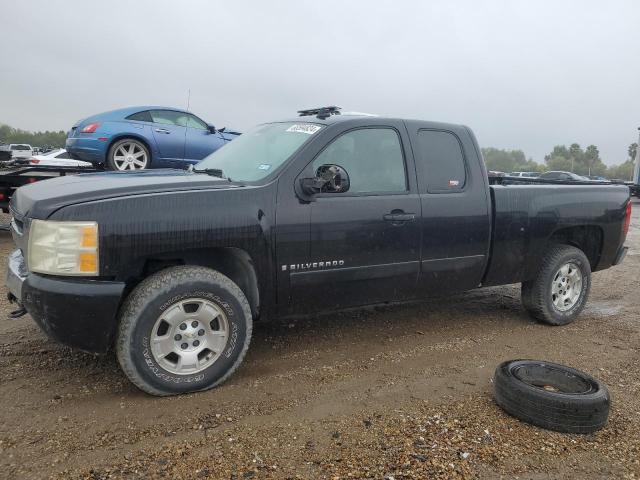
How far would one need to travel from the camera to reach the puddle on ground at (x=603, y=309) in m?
5.71

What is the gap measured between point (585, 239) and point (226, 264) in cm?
381

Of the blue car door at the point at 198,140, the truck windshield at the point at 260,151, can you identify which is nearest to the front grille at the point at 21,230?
the truck windshield at the point at 260,151

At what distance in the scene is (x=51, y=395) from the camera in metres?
3.30

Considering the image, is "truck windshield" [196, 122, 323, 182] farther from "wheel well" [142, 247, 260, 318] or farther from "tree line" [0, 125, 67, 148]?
"tree line" [0, 125, 67, 148]

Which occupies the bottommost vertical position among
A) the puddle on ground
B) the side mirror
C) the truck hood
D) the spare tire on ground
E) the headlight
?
the puddle on ground

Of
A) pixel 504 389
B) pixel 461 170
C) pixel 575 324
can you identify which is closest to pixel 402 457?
pixel 504 389

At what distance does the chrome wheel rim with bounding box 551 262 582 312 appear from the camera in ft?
16.8

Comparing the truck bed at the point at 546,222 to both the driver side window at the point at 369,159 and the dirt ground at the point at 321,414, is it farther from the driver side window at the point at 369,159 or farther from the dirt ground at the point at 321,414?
the driver side window at the point at 369,159

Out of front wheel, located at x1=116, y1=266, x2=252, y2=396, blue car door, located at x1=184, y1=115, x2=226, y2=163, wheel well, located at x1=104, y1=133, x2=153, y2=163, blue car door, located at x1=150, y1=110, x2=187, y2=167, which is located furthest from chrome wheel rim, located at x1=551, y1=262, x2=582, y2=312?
wheel well, located at x1=104, y1=133, x2=153, y2=163

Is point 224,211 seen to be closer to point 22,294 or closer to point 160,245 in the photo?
point 160,245

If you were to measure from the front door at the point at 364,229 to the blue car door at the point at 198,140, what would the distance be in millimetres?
5386

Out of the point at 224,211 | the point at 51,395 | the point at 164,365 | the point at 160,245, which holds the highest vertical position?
the point at 224,211

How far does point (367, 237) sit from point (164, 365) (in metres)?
1.67

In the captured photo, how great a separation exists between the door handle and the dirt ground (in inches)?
42.7
